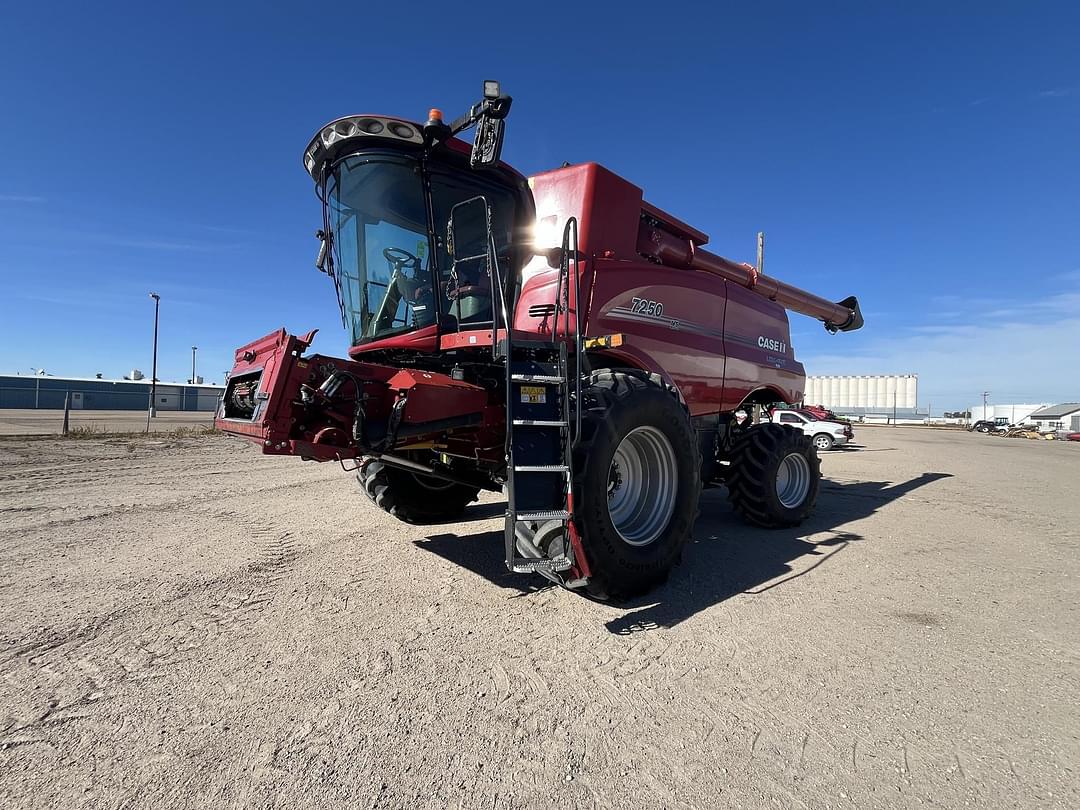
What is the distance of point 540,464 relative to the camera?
3.47 m

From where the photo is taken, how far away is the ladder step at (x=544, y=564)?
3.27m

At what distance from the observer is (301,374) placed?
3365mm

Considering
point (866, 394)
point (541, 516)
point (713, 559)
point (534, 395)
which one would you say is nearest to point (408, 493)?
point (534, 395)

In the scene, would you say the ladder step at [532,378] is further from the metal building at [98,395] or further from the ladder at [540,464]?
the metal building at [98,395]

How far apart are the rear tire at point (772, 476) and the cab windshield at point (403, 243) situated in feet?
11.1

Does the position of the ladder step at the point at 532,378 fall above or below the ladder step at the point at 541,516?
above

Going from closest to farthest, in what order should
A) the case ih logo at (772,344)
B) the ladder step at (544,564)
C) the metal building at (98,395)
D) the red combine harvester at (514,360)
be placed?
the ladder step at (544,564), the red combine harvester at (514,360), the case ih logo at (772,344), the metal building at (98,395)

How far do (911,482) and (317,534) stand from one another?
34.0ft

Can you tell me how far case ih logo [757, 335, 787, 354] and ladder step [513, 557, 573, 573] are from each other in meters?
4.65

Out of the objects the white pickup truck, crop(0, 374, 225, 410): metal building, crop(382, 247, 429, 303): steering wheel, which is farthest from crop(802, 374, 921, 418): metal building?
crop(382, 247, 429, 303): steering wheel

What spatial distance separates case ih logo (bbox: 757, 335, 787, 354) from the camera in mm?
6961

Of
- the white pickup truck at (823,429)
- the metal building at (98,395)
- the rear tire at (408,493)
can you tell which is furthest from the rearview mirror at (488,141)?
the metal building at (98,395)

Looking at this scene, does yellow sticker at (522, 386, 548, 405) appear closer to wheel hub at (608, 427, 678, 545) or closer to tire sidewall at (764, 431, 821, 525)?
wheel hub at (608, 427, 678, 545)

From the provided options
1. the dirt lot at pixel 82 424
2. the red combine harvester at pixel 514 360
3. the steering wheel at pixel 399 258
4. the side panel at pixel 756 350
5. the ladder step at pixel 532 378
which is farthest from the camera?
the dirt lot at pixel 82 424
